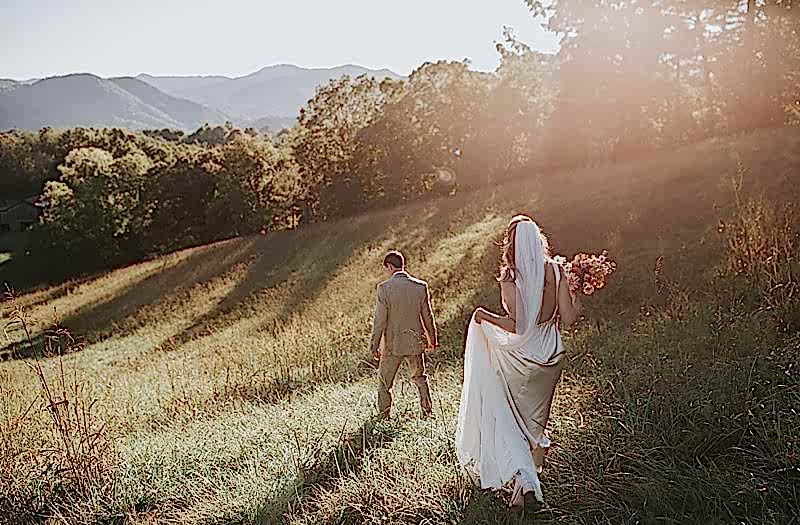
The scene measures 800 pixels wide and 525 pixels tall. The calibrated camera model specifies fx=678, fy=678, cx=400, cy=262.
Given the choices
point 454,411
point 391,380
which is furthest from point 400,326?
point 454,411

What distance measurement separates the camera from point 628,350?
271 inches

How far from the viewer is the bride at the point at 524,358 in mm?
4508

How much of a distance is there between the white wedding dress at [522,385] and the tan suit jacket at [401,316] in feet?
7.42

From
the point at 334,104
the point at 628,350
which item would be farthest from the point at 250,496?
the point at 334,104

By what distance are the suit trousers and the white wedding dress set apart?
1.94 metres

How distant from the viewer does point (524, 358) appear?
14.9ft

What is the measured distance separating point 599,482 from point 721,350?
2206 millimetres

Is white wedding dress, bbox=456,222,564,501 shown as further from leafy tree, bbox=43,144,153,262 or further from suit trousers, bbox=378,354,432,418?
leafy tree, bbox=43,144,153,262

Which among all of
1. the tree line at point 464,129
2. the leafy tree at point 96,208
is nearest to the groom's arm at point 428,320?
the tree line at point 464,129

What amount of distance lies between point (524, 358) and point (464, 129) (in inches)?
1437

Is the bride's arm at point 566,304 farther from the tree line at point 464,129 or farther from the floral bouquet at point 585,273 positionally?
the tree line at point 464,129

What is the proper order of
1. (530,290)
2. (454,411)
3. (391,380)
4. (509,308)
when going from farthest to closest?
(391,380) → (454,411) → (509,308) → (530,290)

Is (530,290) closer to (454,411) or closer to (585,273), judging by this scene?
(585,273)

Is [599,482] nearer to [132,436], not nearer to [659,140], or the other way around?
[132,436]
